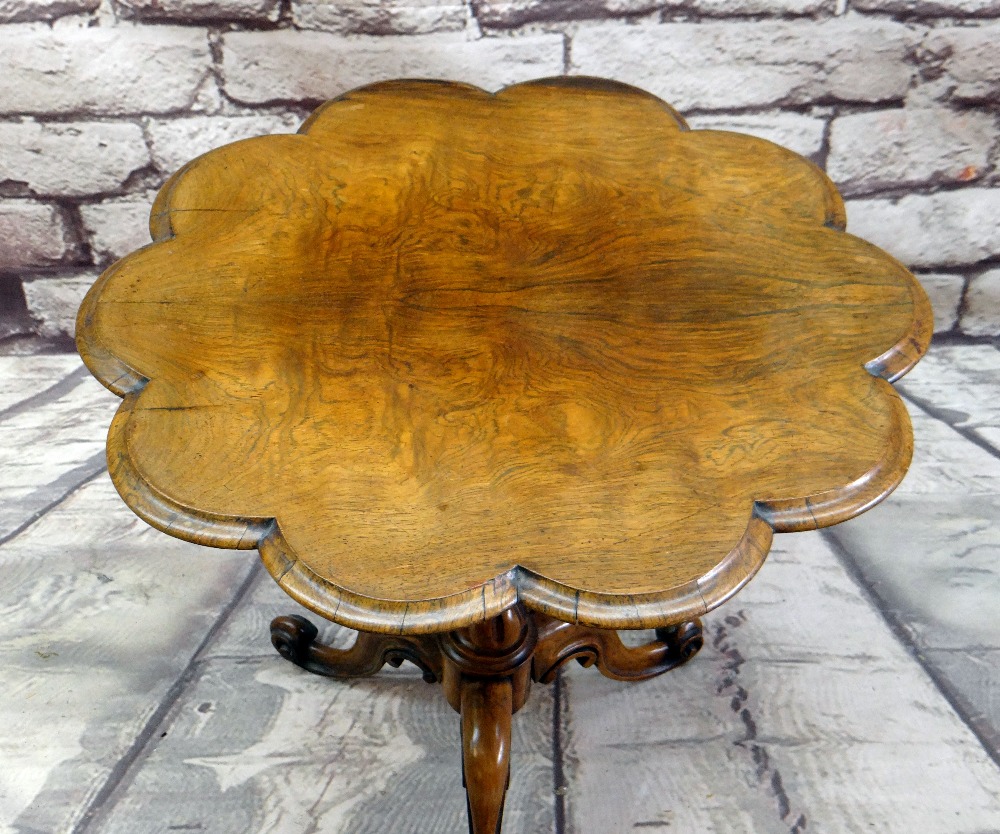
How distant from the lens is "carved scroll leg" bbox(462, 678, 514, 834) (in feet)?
3.39

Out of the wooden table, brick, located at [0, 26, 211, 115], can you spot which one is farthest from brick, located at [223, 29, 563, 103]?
the wooden table

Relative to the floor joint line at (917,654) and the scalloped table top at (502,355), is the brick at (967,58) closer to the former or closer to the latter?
the scalloped table top at (502,355)

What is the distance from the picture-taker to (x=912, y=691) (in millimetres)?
1304

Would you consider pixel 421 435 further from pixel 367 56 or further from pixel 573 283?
pixel 367 56

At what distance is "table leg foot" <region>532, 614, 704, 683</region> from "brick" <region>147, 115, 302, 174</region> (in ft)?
4.97

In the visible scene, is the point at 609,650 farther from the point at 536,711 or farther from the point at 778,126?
the point at 778,126

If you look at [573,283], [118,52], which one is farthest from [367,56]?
[573,283]

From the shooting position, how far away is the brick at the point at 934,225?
229 cm

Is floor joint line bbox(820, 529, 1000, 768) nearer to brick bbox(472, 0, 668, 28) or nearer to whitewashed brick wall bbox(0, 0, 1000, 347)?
whitewashed brick wall bbox(0, 0, 1000, 347)

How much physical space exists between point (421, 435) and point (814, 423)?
1.35ft

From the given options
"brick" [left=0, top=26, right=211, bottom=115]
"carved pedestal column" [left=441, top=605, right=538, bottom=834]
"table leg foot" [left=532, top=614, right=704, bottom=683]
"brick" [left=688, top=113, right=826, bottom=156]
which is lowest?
"table leg foot" [left=532, top=614, right=704, bottom=683]

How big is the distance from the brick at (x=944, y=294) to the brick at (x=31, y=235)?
2373 millimetres

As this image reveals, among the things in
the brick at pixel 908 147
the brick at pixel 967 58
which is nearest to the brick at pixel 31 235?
the brick at pixel 908 147

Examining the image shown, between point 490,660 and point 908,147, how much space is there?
73.8 inches
